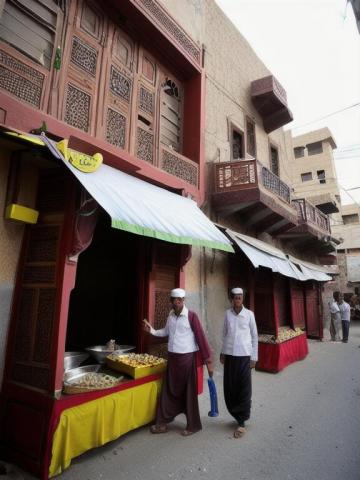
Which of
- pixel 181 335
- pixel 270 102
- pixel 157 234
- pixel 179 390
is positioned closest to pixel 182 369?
pixel 179 390

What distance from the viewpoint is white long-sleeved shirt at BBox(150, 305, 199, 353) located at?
14.2ft

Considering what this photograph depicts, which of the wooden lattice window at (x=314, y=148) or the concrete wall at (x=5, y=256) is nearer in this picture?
the concrete wall at (x=5, y=256)

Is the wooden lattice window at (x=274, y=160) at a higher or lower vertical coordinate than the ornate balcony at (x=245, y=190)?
higher

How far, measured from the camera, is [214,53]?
9.70 m

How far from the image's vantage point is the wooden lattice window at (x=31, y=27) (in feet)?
13.8

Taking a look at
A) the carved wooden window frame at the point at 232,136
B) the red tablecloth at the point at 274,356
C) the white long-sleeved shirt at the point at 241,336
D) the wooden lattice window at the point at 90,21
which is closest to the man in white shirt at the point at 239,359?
the white long-sleeved shirt at the point at 241,336

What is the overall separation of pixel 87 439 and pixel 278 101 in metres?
11.9

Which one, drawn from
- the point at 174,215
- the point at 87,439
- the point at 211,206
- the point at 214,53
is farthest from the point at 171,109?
the point at 87,439

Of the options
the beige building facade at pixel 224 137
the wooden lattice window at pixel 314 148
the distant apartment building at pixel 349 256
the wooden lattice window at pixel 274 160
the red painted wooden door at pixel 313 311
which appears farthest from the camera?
the wooden lattice window at pixel 314 148

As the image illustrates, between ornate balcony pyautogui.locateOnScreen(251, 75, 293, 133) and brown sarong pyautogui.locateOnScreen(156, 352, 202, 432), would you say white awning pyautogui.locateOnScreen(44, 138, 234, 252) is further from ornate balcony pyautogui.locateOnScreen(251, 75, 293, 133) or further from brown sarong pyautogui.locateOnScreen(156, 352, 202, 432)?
ornate balcony pyautogui.locateOnScreen(251, 75, 293, 133)

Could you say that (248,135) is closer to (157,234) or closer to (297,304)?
(297,304)

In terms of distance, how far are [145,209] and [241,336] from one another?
2.33 meters

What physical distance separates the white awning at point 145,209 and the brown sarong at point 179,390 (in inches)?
68.0

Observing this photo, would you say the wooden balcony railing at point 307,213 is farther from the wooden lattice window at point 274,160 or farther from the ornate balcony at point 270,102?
the ornate balcony at point 270,102
